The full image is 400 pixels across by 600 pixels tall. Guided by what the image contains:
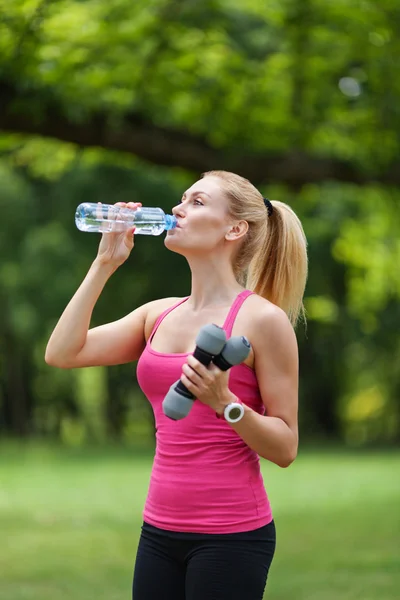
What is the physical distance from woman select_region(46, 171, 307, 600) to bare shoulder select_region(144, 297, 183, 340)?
5cm

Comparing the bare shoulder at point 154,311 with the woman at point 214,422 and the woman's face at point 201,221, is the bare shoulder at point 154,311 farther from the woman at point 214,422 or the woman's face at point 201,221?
the woman's face at point 201,221

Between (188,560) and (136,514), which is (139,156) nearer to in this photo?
(188,560)

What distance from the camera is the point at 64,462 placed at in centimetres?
2286

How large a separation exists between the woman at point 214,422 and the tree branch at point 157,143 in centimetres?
400

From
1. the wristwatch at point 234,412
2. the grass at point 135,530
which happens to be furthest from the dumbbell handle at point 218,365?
the grass at point 135,530

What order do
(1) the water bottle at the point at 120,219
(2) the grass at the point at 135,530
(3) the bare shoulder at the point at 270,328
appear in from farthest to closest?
→ (2) the grass at the point at 135,530, (1) the water bottle at the point at 120,219, (3) the bare shoulder at the point at 270,328

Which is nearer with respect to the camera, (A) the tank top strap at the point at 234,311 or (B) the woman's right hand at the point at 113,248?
(A) the tank top strap at the point at 234,311

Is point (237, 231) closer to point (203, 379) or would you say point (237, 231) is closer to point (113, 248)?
point (113, 248)

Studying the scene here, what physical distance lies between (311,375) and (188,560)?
27.3 metres

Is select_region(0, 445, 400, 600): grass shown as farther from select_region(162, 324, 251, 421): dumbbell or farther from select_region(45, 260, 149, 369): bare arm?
select_region(162, 324, 251, 421): dumbbell

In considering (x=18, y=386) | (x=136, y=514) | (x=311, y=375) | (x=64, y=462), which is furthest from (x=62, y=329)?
(x=18, y=386)

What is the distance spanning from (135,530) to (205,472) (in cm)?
881

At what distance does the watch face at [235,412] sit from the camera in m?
2.87

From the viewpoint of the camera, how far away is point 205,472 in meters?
3.03
